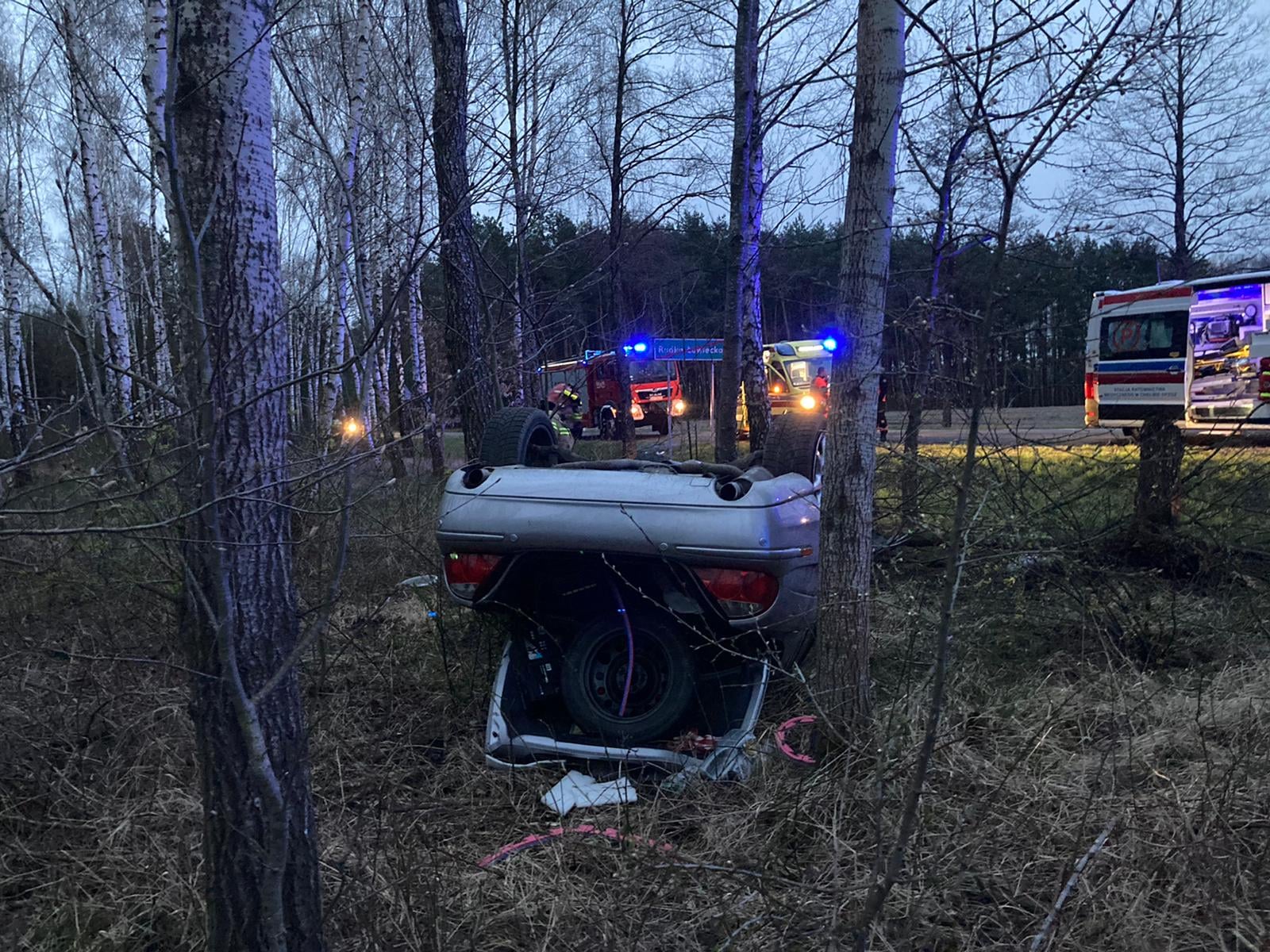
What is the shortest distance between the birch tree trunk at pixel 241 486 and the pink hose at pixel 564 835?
75 centimetres

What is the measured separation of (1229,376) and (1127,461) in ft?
37.6

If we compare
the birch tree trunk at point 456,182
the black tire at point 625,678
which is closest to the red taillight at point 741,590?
the black tire at point 625,678

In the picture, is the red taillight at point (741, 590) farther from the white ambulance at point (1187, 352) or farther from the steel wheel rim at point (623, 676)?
the white ambulance at point (1187, 352)

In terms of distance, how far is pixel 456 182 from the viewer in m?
6.79

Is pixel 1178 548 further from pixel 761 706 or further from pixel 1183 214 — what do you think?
pixel 1183 214

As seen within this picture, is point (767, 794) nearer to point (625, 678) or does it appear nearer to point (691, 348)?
point (625, 678)

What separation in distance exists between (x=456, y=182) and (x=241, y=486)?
5.50 metres

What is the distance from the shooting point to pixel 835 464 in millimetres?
3113

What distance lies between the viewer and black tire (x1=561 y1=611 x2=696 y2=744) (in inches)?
131

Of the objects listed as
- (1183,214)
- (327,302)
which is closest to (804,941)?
(327,302)

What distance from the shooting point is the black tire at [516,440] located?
168 inches

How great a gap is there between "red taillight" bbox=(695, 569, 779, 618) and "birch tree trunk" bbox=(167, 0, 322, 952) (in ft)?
5.32

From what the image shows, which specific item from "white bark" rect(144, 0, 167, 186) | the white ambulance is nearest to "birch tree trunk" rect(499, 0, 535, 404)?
"white bark" rect(144, 0, 167, 186)

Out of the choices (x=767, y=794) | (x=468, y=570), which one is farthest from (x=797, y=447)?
(x=767, y=794)
